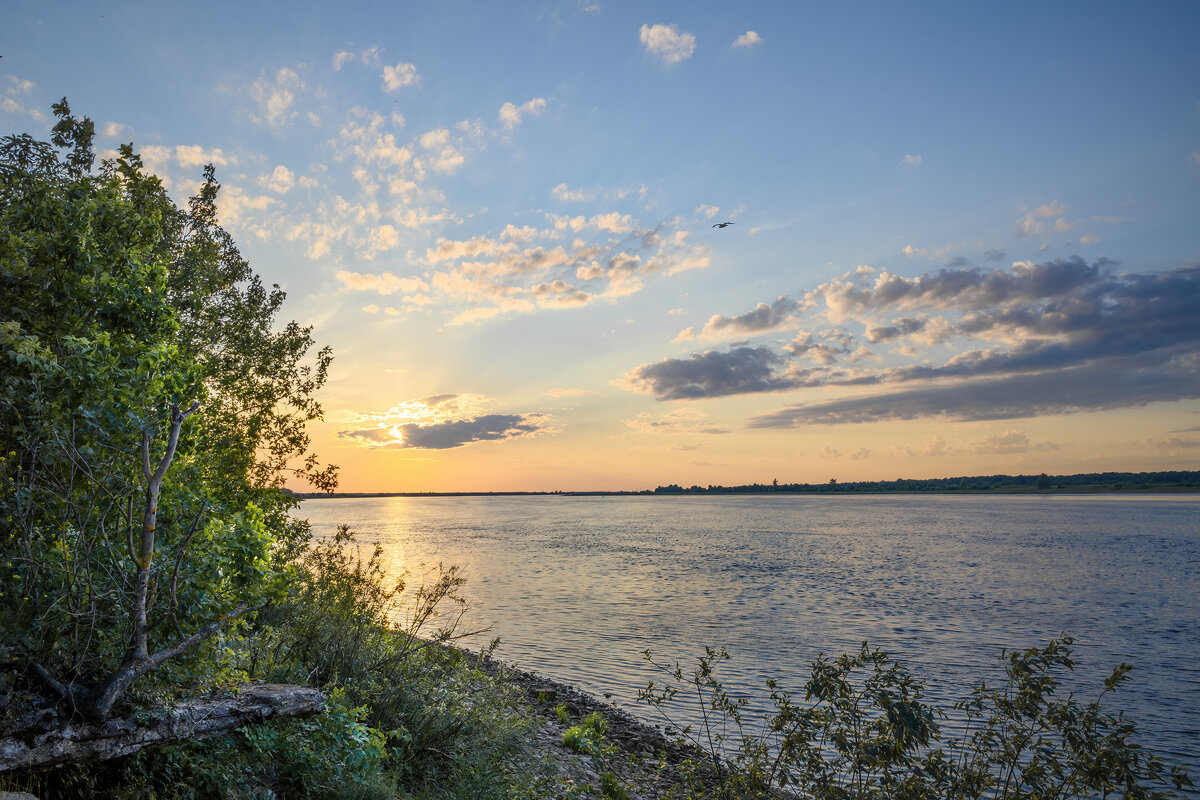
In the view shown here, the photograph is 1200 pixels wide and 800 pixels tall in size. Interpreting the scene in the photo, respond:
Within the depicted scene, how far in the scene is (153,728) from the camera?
6453 millimetres

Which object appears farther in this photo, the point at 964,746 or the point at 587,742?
the point at 587,742

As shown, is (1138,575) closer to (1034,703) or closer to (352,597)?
(1034,703)

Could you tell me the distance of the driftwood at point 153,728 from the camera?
18.7 feet

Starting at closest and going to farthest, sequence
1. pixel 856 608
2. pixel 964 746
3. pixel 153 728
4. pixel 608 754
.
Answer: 1. pixel 153 728
2. pixel 964 746
3. pixel 608 754
4. pixel 856 608

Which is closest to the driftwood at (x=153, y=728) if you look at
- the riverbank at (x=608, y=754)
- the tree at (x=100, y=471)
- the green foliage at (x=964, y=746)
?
the tree at (x=100, y=471)

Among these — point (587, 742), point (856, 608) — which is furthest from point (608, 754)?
point (856, 608)

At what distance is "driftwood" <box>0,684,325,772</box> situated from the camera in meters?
5.70

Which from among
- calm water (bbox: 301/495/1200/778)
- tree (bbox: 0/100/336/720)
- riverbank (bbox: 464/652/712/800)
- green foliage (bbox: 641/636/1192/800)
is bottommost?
calm water (bbox: 301/495/1200/778)

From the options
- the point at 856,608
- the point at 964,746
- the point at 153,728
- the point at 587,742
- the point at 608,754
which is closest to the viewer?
the point at 153,728

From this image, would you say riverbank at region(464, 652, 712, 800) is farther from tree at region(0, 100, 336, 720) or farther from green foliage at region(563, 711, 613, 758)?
tree at region(0, 100, 336, 720)

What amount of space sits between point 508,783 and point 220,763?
377 cm

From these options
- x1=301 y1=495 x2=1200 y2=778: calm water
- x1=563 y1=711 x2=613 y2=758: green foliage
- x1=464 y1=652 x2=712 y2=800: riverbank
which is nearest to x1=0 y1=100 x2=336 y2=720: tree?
x1=464 y1=652 x2=712 y2=800: riverbank

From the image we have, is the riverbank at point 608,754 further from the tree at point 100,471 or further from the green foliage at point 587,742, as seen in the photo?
the tree at point 100,471

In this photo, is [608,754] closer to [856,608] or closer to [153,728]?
[153,728]
